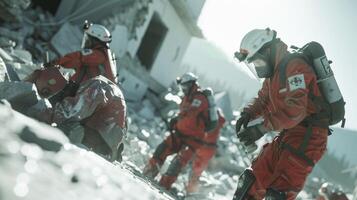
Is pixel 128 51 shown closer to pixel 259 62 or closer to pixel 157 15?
pixel 157 15

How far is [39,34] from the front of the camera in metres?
11.9

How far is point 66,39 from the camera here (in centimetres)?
1210

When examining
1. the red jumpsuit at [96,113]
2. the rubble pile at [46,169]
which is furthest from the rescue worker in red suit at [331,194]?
the rubble pile at [46,169]

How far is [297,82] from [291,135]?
1.84ft

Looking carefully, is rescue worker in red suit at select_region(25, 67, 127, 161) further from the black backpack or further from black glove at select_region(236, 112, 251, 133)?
the black backpack

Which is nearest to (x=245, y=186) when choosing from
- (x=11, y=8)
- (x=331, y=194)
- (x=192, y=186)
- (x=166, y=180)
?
(x=166, y=180)

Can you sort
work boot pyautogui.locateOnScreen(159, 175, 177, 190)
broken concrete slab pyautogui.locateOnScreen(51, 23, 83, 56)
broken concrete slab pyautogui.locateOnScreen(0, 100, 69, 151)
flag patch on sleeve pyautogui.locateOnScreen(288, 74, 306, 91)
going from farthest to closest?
1. broken concrete slab pyautogui.locateOnScreen(51, 23, 83, 56)
2. work boot pyautogui.locateOnScreen(159, 175, 177, 190)
3. flag patch on sleeve pyautogui.locateOnScreen(288, 74, 306, 91)
4. broken concrete slab pyautogui.locateOnScreen(0, 100, 69, 151)

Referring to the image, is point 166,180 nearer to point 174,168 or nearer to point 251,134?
point 174,168

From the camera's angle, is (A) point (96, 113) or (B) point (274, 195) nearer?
(B) point (274, 195)

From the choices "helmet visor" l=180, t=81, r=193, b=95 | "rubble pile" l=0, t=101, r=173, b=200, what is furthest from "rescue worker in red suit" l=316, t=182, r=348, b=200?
"rubble pile" l=0, t=101, r=173, b=200

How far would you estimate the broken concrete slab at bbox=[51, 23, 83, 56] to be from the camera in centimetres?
1184

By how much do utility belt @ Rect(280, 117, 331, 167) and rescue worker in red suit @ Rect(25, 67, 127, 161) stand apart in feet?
5.61

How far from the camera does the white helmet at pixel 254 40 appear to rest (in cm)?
418

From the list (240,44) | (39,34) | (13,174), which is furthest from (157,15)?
(13,174)
